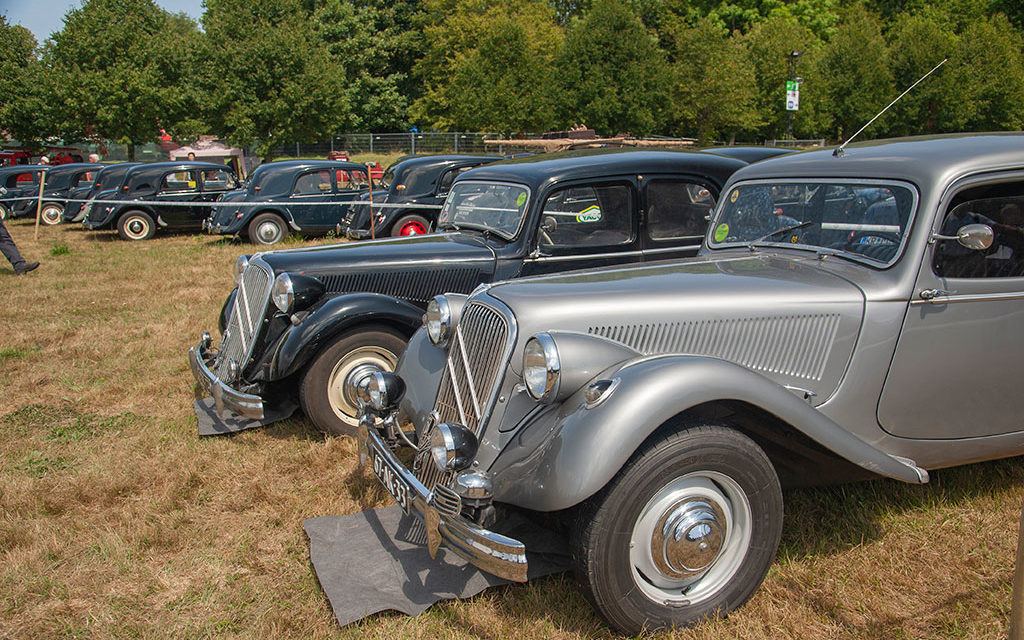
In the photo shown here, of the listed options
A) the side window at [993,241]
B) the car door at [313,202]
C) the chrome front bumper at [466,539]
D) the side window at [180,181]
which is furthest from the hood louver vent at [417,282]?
the side window at [180,181]

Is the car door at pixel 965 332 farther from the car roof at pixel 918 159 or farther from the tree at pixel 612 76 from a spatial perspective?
the tree at pixel 612 76

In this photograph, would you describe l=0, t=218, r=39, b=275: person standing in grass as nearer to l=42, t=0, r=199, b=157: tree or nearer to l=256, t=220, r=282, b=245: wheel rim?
l=256, t=220, r=282, b=245: wheel rim

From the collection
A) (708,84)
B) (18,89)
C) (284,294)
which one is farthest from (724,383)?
(18,89)

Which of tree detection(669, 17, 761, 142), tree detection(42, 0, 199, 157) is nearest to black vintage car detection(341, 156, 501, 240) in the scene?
tree detection(669, 17, 761, 142)

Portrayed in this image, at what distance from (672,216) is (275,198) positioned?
33.9 feet

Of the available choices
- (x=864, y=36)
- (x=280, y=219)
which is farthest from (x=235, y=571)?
(x=864, y=36)

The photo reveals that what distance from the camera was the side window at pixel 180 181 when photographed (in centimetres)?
1620

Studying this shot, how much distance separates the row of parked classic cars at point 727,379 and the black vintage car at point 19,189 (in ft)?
66.0

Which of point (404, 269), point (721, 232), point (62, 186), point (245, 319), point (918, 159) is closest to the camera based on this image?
point (918, 159)

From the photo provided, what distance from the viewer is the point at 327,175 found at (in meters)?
14.8

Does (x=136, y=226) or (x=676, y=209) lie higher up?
(x=676, y=209)

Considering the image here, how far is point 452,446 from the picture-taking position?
2.81 metres

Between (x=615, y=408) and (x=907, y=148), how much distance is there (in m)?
2.15

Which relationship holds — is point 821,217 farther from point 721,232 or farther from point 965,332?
point 965,332
